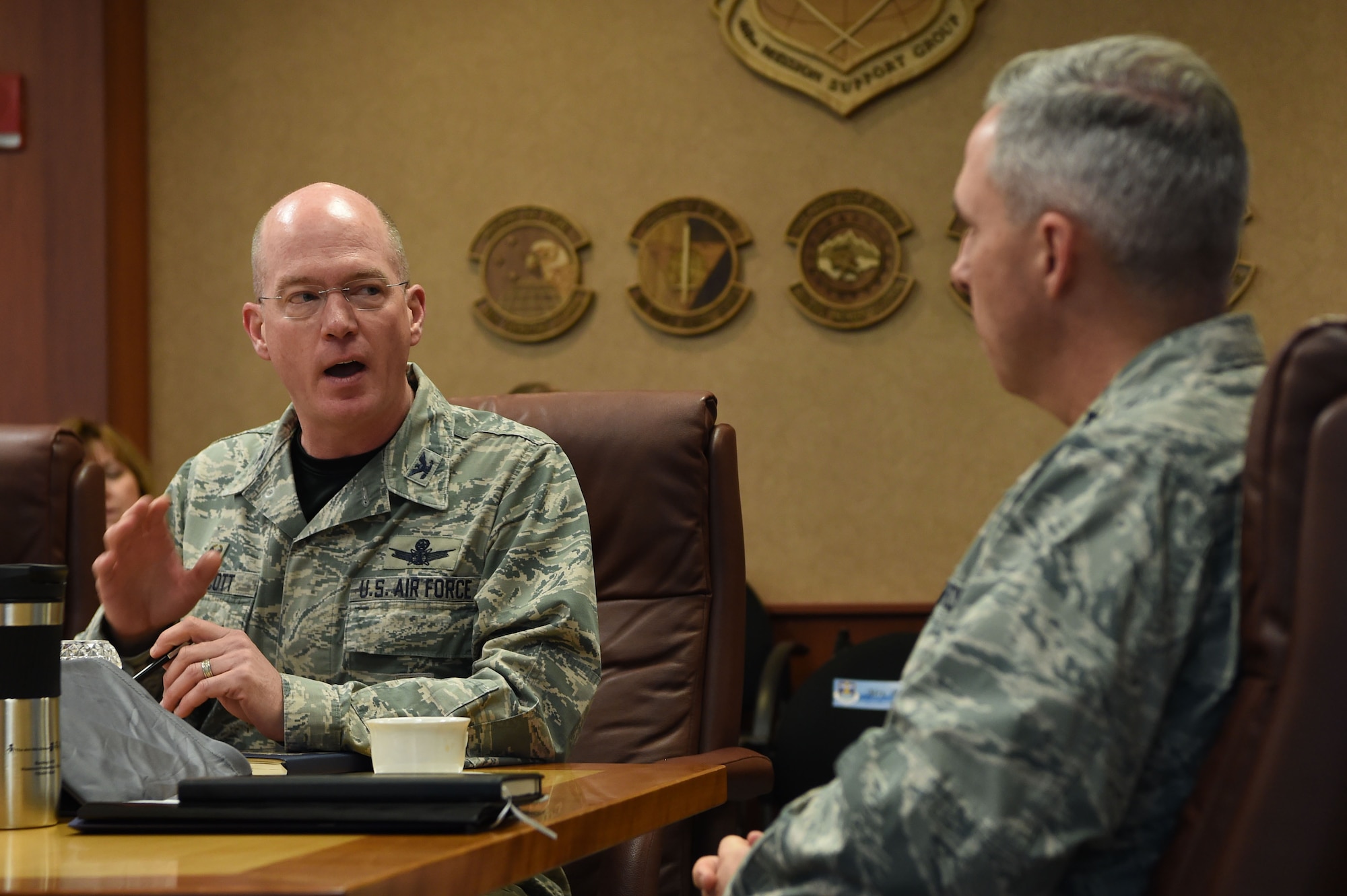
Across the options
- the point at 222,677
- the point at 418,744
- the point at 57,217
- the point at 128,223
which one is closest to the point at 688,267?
the point at 128,223

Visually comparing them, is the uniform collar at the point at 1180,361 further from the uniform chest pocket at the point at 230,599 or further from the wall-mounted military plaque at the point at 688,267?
the wall-mounted military plaque at the point at 688,267

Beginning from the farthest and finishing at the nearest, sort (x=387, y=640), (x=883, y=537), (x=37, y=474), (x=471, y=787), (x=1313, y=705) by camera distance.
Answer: (x=883, y=537)
(x=37, y=474)
(x=387, y=640)
(x=471, y=787)
(x=1313, y=705)

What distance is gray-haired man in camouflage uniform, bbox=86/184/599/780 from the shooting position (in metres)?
1.57

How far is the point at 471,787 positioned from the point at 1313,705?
2.05ft

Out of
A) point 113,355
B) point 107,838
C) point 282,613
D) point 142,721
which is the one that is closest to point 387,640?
point 282,613

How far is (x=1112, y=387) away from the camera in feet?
3.23

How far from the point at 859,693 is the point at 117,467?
2025mm

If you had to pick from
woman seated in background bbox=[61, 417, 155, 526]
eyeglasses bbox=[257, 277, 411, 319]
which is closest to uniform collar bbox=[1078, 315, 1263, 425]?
eyeglasses bbox=[257, 277, 411, 319]

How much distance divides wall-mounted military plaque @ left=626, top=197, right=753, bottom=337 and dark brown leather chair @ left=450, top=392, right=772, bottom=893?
201cm

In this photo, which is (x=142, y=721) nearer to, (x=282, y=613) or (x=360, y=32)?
(x=282, y=613)

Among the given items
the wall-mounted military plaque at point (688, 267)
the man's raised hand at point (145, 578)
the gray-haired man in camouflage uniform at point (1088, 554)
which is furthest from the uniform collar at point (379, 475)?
the wall-mounted military plaque at point (688, 267)

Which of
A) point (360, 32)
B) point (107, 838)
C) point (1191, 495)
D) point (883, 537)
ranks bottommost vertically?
point (883, 537)

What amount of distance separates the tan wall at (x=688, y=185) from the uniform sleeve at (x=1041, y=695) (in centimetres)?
318

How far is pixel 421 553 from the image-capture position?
180 centimetres
